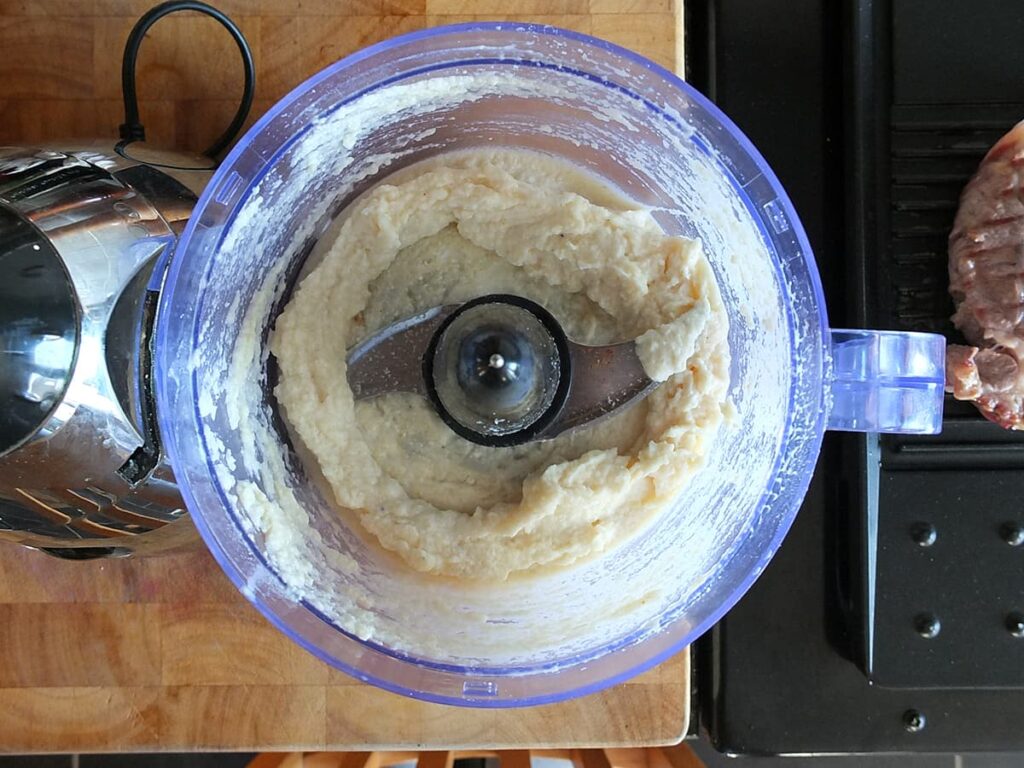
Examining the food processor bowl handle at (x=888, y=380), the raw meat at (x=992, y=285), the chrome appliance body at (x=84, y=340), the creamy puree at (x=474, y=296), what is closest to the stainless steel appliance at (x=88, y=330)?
the chrome appliance body at (x=84, y=340)

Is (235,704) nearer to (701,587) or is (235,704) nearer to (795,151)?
(701,587)

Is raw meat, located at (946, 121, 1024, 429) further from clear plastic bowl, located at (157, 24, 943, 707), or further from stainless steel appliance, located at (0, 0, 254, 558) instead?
stainless steel appliance, located at (0, 0, 254, 558)

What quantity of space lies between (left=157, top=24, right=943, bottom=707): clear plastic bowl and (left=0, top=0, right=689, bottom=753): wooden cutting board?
0.43 ft

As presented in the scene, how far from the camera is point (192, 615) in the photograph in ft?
2.43

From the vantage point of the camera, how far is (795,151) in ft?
2.60

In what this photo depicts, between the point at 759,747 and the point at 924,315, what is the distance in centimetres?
43

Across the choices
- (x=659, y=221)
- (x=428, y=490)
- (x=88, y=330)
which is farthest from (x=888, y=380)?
(x=88, y=330)

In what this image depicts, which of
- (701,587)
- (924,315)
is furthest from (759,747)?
(924,315)

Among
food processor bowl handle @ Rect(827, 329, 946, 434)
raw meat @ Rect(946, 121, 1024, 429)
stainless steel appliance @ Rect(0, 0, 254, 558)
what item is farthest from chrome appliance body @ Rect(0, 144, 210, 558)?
raw meat @ Rect(946, 121, 1024, 429)

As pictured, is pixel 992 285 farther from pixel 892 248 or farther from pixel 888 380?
pixel 888 380

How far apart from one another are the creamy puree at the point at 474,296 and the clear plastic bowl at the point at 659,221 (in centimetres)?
2

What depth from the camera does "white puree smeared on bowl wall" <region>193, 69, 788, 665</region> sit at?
605 mm

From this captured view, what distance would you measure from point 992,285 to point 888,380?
30 centimetres

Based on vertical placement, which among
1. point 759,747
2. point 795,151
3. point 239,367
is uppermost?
point 795,151
